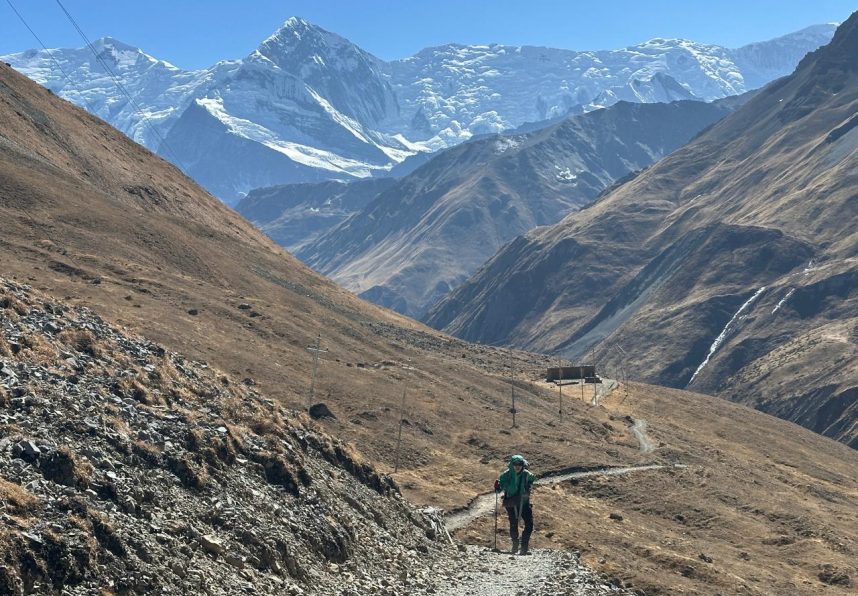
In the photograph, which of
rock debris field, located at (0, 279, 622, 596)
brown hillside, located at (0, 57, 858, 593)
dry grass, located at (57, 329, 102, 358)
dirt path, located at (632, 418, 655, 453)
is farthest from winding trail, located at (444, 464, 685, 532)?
dry grass, located at (57, 329, 102, 358)

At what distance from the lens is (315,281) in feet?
458

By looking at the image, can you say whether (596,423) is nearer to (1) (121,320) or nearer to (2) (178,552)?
Answer: (1) (121,320)

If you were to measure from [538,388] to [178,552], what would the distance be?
94.6 m

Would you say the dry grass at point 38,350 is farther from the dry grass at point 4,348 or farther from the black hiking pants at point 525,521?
the black hiking pants at point 525,521

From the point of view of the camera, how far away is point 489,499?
5325 centimetres

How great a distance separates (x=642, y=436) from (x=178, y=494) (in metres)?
81.6

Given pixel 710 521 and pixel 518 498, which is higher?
pixel 710 521

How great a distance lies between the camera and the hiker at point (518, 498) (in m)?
36.4

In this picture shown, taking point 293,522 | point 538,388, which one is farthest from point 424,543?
point 538,388

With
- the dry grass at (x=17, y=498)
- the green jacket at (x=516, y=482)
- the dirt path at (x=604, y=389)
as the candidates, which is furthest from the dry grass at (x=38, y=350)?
the dirt path at (x=604, y=389)

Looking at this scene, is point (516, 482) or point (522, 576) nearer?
point (522, 576)

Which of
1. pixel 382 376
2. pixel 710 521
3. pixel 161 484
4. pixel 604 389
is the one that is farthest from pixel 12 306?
pixel 604 389

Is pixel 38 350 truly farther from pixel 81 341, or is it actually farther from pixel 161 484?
pixel 161 484

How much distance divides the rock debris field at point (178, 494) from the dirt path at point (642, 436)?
57.4 metres
